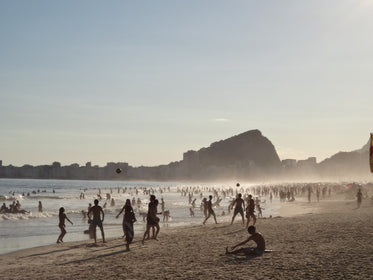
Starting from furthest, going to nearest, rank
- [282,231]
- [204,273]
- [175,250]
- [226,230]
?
1. [226,230]
2. [282,231]
3. [175,250]
4. [204,273]

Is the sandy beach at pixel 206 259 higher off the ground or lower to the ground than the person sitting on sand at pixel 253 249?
lower

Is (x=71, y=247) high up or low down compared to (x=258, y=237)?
down

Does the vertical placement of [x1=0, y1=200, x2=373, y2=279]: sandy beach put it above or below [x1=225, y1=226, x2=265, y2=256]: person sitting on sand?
below

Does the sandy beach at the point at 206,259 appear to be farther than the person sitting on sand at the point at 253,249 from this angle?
No

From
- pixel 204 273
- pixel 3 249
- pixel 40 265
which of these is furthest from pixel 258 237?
pixel 3 249

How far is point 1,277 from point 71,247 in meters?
5.06

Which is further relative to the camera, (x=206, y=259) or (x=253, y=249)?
(x=253, y=249)

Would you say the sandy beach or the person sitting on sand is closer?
the sandy beach

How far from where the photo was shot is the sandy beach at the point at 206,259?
9.13 meters

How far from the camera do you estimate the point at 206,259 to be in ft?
35.8

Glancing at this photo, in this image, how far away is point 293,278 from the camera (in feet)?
27.5

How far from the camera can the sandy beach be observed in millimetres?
9133

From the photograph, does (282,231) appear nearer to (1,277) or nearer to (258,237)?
(258,237)

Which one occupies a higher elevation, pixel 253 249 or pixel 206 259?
pixel 253 249
